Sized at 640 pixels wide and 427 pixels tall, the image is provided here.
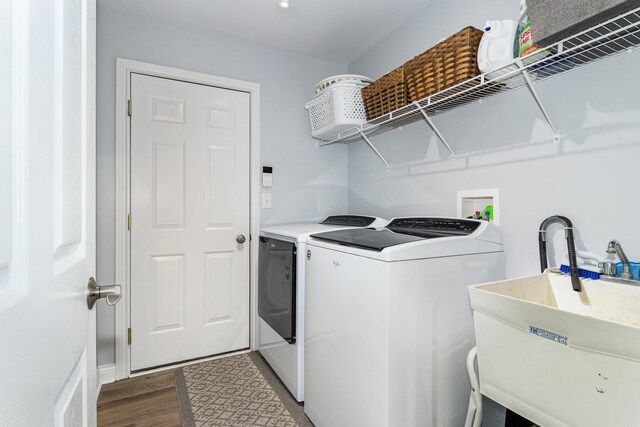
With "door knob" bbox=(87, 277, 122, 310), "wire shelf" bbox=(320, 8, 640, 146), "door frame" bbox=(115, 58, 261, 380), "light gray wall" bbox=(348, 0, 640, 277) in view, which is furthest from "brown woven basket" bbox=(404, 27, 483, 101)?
"door frame" bbox=(115, 58, 261, 380)

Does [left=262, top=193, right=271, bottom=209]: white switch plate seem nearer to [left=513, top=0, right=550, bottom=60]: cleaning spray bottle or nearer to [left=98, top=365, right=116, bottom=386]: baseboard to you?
[left=98, top=365, right=116, bottom=386]: baseboard

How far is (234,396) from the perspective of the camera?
1.93m

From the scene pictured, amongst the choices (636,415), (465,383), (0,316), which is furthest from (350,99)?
(0,316)

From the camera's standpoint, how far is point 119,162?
209cm

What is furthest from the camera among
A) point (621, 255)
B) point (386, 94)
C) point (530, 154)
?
point (386, 94)

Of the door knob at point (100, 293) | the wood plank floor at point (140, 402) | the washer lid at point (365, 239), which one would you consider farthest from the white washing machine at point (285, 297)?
the door knob at point (100, 293)

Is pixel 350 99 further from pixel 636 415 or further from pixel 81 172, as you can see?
pixel 636 415

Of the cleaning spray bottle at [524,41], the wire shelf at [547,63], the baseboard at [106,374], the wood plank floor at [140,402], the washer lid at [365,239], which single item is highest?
the cleaning spray bottle at [524,41]

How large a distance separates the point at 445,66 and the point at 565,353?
4.00 ft

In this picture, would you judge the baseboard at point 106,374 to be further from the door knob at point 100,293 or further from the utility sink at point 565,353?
the utility sink at point 565,353

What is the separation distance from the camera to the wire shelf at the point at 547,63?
0.95 meters

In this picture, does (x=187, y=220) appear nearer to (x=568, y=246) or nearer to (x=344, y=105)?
(x=344, y=105)

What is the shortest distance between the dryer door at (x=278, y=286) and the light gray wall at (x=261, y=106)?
45cm

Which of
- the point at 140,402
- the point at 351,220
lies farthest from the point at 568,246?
the point at 140,402
